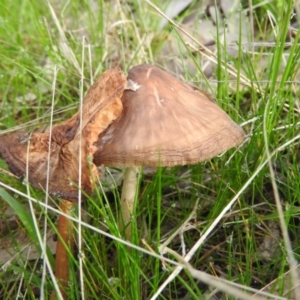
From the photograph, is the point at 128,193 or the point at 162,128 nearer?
the point at 162,128

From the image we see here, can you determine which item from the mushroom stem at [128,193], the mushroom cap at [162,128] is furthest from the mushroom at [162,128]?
the mushroom stem at [128,193]

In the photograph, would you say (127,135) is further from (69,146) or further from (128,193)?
(128,193)

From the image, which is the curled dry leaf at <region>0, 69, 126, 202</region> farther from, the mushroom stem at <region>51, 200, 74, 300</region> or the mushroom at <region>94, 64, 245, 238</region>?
the mushroom stem at <region>51, 200, 74, 300</region>

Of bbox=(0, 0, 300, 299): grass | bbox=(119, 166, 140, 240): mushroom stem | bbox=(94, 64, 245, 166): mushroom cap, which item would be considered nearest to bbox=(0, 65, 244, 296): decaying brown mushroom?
bbox=(94, 64, 245, 166): mushroom cap

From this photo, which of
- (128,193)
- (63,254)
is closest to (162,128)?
(128,193)

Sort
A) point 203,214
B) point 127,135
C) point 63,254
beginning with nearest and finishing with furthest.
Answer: point 127,135 < point 63,254 < point 203,214

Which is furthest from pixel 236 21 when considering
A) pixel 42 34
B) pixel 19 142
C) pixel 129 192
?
pixel 19 142

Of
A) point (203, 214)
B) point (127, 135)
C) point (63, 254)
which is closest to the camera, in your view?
point (127, 135)

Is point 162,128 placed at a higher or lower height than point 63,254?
higher

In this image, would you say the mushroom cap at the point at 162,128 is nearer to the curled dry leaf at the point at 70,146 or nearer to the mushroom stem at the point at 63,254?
the curled dry leaf at the point at 70,146
